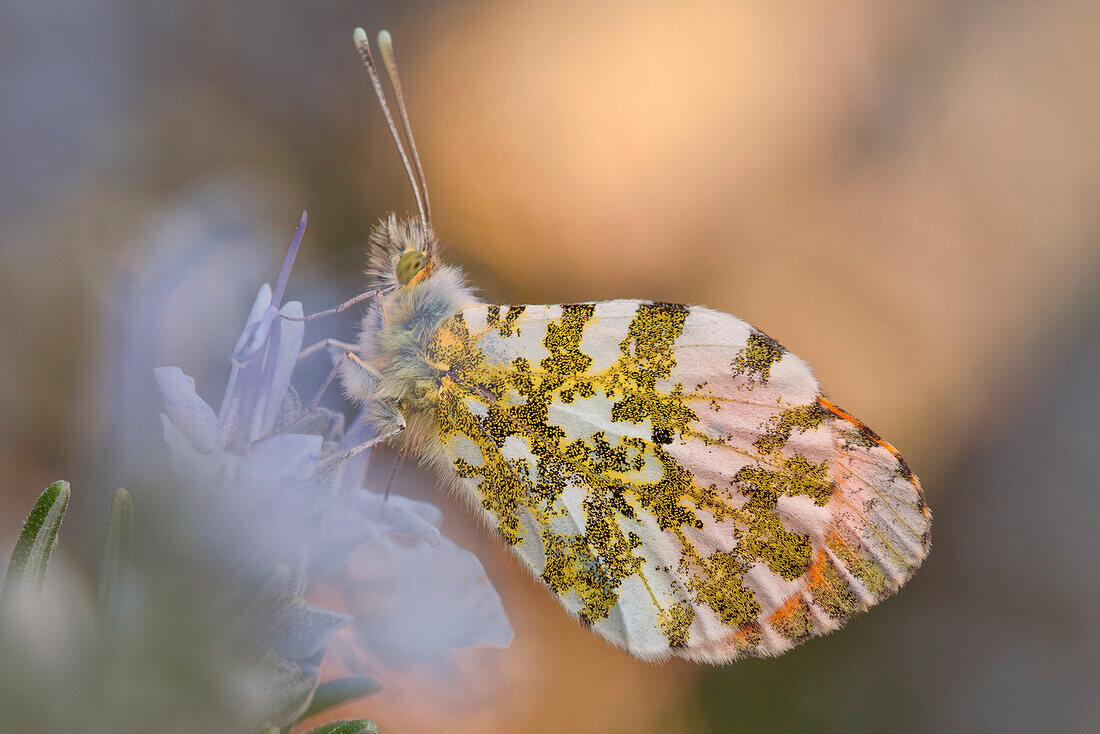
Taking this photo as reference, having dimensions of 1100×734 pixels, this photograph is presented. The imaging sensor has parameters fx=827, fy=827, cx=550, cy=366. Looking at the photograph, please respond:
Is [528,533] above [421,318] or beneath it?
beneath

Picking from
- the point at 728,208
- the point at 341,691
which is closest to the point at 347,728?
the point at 341,691

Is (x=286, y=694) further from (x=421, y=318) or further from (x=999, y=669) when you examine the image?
(x=999, y=669)

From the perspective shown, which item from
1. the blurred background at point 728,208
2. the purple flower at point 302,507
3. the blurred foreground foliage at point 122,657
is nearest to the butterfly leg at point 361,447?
the purple flower at point 302,507

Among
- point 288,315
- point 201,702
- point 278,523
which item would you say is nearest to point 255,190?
point 288,315

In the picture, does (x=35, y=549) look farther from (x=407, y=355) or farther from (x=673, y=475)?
(x=673, y=475)

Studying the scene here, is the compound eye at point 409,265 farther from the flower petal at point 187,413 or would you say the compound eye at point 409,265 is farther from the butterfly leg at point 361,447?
the flower petal at point 187,413

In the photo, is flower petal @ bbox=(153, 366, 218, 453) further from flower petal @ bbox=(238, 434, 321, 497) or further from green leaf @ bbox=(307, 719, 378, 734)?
green leaf @ bbox=(307, 719, 378, 734)

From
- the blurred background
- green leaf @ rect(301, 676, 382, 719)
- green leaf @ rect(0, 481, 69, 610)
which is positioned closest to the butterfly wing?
green leaf @ rect(301, 676, 382, 719)
